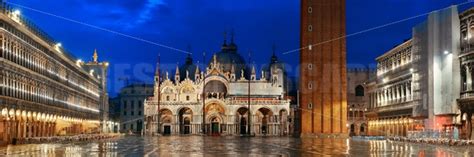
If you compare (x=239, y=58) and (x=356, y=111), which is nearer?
(x=356, y=111)

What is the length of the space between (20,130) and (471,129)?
→ 3678cm

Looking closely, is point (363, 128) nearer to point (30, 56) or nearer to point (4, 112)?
point (30, 56)

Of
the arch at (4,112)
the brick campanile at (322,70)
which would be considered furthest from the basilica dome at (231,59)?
the arch at (4,112)

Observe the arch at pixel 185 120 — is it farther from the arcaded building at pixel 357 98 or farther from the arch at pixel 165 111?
the arcaded building at pixel 357 98

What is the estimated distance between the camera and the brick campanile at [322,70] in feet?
270

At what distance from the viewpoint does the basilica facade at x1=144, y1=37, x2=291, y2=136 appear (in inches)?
4525

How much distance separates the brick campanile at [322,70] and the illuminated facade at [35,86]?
28.6m

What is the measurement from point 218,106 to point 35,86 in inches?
2224

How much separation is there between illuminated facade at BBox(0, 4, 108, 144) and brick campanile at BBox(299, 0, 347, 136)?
93.8 ft

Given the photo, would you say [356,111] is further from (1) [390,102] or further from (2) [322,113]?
(2) [322,113]

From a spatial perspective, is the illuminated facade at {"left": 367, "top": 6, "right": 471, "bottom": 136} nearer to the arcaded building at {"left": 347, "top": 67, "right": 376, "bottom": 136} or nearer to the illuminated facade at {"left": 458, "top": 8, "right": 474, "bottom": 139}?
the illuminated facade at {"left": 458, "top": 8, "right": 474, "bottom": 139}

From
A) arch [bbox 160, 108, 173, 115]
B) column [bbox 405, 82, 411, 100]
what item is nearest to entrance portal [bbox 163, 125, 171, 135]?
arch [bbox 160, 108, 173, 115]

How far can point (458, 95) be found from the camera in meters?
58.4

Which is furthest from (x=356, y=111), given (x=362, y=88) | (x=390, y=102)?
(x=390, y=102)
